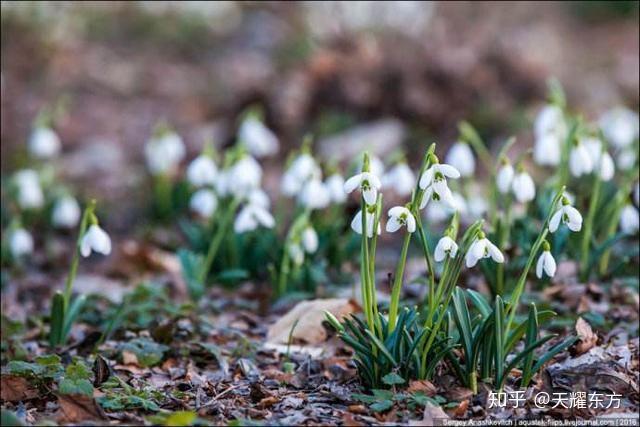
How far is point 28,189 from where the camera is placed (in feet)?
16.7

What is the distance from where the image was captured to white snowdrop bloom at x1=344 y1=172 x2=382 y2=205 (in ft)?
7.75

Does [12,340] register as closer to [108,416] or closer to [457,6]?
[108,416]

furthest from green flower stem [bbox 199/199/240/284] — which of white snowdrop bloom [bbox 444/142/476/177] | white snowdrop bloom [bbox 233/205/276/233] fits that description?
white snowdrop bloom [bbox 444/142/476/177]

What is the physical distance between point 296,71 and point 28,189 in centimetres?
249

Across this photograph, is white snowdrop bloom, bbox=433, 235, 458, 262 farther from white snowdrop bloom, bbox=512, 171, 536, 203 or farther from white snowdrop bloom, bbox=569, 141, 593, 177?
white snowdrop bloom, bbox=569, 141, 593, 177

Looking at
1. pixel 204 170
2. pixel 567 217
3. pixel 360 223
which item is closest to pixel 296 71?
pixel 204 170

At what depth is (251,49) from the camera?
30.4ft

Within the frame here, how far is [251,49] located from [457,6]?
2045 mm

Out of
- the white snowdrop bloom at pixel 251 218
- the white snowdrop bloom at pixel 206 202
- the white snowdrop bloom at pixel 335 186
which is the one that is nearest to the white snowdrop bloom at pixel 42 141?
the white snowdrop bloom at pixel 206 202

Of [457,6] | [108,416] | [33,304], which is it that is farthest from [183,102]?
[108,416]

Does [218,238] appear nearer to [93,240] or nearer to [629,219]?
[93,240]

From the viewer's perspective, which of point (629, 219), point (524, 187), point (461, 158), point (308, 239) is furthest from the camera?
point (461, 158)

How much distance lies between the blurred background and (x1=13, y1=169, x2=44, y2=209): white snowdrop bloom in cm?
61

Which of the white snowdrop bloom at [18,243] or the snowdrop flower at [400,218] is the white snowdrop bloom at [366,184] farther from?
the white snowdrop bloom at [18,243]
